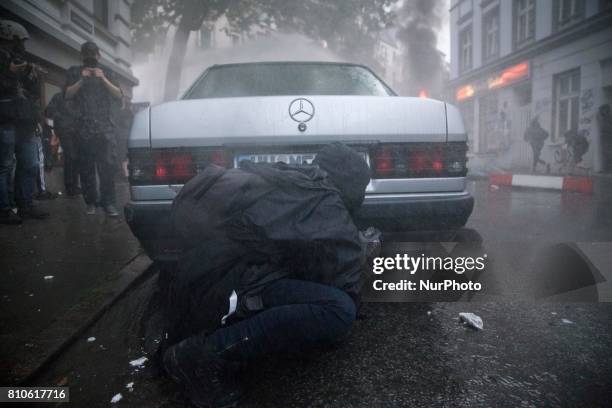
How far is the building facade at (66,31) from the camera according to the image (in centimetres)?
780

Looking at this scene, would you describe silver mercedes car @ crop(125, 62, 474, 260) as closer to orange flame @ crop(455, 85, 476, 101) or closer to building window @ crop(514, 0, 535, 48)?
building window @ crop(514, 0, 535, 48)

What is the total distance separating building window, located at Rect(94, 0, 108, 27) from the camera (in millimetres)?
11906

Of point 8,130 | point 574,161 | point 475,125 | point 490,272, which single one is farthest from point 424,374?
point 475,125

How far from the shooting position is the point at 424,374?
6.25 ft

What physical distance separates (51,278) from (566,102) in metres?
18.1

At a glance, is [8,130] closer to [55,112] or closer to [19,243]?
[19,243]

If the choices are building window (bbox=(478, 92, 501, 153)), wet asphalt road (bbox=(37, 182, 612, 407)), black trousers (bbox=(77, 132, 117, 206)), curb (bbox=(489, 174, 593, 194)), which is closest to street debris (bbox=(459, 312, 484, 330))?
wet asphalt road (bbox=(37, 182, 612, 407))

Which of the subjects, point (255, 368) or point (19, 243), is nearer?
point (255, 368)

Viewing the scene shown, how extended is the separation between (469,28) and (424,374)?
25713 mm

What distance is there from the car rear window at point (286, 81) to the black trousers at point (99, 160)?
210 cm

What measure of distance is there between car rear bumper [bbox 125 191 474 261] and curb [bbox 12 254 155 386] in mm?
495

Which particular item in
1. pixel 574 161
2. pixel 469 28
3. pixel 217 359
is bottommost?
pixel 217 359

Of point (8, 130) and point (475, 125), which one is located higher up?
point (475, 125)

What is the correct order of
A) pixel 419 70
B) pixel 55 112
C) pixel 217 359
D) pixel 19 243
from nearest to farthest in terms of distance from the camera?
pixel 217 359
pixel 19 243
pixel 55 112
pixel 419 70
